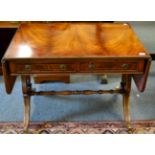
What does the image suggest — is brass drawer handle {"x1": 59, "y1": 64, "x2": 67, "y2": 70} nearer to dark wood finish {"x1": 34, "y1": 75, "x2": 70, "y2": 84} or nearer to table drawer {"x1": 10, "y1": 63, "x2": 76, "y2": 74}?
table drawer {"x1": 10, "y1": 63, "x2": 76, "y2": 74}

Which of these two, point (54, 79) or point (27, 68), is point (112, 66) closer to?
point (27, 68)

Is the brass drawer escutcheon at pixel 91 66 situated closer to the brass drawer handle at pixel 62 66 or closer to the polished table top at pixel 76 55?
the polished table top at pixel 76 55

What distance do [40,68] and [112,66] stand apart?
43cm

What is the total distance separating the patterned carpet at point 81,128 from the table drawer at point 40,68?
637 millimetres

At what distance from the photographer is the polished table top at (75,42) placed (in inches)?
51.9

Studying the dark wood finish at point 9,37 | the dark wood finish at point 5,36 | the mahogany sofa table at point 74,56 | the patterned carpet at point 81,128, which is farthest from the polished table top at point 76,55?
the dark wood finish at point 5,36

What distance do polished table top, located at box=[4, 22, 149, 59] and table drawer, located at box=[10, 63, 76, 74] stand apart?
61 mm

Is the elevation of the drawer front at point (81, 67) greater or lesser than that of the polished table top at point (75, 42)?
lesser

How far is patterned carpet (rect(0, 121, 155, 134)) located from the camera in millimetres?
1795

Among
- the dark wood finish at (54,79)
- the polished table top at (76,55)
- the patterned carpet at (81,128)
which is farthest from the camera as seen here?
the dark wood finish at (54,79)

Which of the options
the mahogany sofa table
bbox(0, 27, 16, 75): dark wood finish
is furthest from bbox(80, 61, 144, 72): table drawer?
bbox(0, 27, 16, 75): dark wood finish
